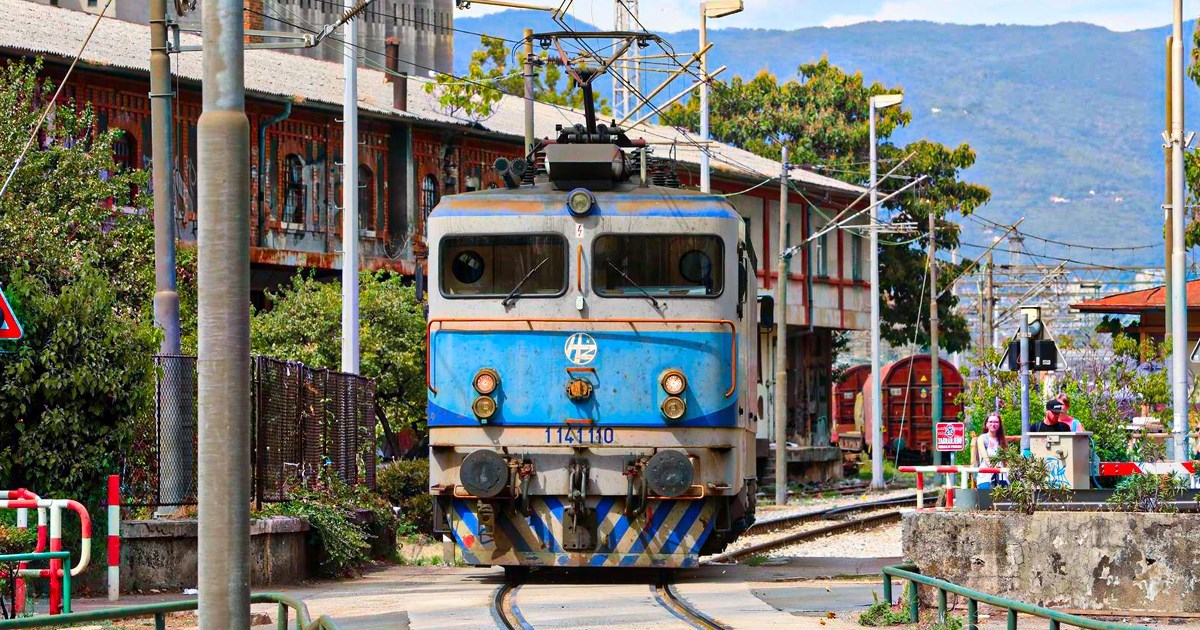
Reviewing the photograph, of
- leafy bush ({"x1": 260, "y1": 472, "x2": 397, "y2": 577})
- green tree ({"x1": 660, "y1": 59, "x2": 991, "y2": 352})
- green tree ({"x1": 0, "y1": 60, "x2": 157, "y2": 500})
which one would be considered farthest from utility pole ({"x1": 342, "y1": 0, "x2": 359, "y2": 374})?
green tree ({"x1": 660, "y1": 59, "x2": 991, "y2": 352})

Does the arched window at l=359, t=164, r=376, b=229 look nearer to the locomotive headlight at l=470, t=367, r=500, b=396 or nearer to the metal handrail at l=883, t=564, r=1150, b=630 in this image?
the locomotive headlight at l=470, t=367, r=500, b=396

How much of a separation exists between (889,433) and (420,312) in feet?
87.0

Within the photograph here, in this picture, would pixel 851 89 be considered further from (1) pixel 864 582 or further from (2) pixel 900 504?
(1) pixel 864 582

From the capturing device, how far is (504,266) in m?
17.8

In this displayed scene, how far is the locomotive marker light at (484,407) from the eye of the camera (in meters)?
17.4

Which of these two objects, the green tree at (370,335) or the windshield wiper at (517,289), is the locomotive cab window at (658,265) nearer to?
the windshield wiper at (517,289)

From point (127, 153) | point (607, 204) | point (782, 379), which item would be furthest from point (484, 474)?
point (127, 153)

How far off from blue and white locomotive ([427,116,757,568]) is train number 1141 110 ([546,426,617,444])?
0.01 meters

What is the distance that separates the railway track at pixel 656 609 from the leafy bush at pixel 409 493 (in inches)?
338

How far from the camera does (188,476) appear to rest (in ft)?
59.6

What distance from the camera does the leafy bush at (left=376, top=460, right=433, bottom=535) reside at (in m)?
27.0

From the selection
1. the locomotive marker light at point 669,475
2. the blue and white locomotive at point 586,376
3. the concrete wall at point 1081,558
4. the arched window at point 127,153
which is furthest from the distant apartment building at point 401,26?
the concrete wall at point 1081,558

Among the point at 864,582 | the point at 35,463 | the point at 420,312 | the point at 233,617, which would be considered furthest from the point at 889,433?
the point at 233,617

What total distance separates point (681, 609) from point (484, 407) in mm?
2887
